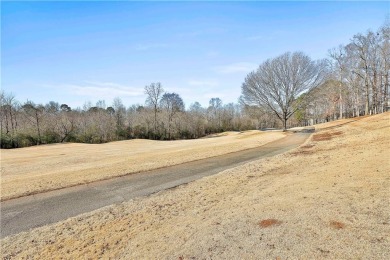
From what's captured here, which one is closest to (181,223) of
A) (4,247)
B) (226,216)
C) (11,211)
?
(226,216)

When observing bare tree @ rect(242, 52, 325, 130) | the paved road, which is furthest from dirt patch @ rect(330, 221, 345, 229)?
bare tree @ rect(242, 52, 325, 130)

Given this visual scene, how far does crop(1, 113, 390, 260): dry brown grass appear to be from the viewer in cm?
413

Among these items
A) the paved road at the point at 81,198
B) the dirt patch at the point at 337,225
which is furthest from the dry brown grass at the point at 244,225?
the paved road at the point at 81,198

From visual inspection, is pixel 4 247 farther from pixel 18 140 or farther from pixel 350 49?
pixel 350 49

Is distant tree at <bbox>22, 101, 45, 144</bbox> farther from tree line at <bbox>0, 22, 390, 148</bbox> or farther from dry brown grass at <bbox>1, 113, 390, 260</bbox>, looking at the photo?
dry brown grass at <bbox>1, 113, 390, 260</bbox>

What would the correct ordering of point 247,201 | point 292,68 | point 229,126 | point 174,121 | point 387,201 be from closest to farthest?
point 387,201 < point 247,201 < point 292,68 < point 174,121 < point 229,126

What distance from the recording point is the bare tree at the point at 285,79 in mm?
36469

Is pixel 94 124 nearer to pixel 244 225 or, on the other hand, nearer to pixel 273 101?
pixel 273 101

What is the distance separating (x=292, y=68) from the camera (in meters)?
36.4

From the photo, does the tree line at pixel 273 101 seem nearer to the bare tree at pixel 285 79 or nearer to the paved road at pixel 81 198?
the bare tree at pixel 285 79

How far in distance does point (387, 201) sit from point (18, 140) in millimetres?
50055

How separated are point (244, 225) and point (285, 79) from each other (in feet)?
116

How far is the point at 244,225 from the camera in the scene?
520cm

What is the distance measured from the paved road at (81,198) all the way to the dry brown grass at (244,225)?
2.92 ft
